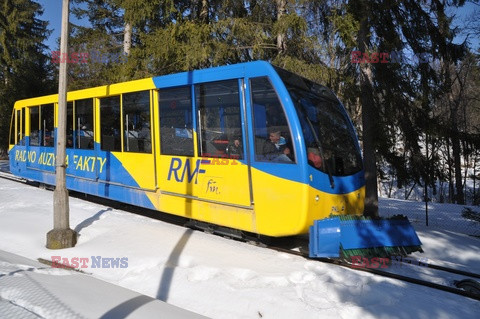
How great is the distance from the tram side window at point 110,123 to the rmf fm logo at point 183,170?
1.73 m

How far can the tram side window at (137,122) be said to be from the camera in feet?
22.9

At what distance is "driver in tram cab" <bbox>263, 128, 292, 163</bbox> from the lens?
5.10m

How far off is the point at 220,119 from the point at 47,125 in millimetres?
6362

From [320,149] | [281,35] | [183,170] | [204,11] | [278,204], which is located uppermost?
[204,11]

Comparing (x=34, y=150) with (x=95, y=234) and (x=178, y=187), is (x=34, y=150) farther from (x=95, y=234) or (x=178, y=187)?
(x=178, y=187)

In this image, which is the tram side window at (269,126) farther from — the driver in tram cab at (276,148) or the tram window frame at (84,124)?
the tram window frame at (84,124)

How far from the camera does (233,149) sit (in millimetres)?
5648

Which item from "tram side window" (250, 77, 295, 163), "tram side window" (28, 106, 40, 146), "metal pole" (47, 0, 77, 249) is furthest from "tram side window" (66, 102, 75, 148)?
"tram side window" (250, 77, 295, 163)

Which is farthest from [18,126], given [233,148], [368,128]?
[368,128]

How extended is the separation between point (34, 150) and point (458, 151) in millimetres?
11275

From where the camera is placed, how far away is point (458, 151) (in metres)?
8.98

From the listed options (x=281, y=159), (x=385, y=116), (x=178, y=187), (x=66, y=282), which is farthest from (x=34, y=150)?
(x=385, y=116)

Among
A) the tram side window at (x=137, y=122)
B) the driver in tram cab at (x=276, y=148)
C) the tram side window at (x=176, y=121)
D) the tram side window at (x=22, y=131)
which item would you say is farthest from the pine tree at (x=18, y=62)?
the driver in tram cab at (x=276, y=148)
